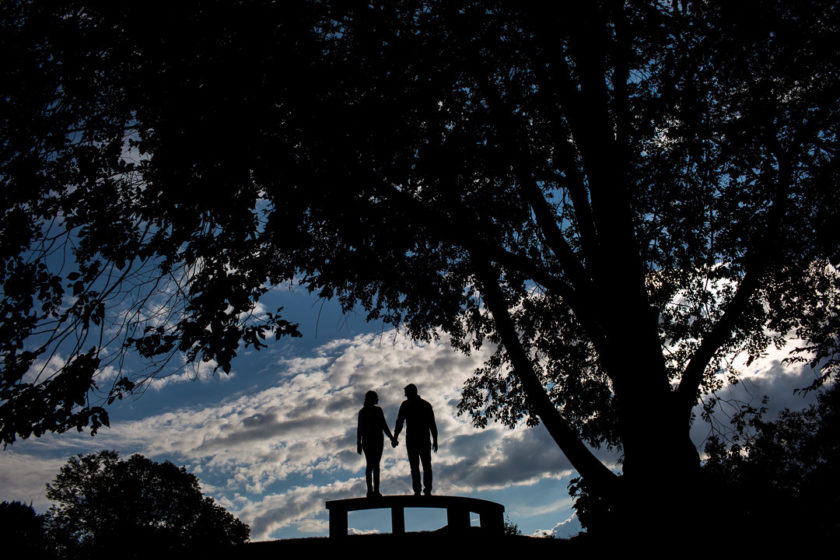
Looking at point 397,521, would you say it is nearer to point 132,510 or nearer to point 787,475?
point 787,475

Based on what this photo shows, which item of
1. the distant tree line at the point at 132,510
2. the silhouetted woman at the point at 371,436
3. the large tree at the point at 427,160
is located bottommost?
the distant tree line at the point at 132,510

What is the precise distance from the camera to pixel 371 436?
30.0 ft

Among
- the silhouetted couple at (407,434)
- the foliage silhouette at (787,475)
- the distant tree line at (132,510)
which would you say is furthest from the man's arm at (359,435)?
the distant tree line at (132,510)

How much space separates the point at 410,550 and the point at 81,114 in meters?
8.75

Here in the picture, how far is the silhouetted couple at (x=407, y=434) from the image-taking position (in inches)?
357

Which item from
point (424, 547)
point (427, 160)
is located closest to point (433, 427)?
point (424, 547)

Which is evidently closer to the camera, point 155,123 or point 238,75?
point 238,75

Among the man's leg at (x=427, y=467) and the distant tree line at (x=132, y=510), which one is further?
the distant tree line at (x=132, y=510)

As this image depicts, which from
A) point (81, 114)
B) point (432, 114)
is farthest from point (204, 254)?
point (432, 114)

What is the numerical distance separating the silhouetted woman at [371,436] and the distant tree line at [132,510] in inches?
1073

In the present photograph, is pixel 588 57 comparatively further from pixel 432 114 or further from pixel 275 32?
pixel 275 32

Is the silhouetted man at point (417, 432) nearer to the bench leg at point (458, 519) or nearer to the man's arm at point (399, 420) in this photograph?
the man's arm at point (399, 420)

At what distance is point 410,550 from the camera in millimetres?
7789

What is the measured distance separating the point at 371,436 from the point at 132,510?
37502 mm
